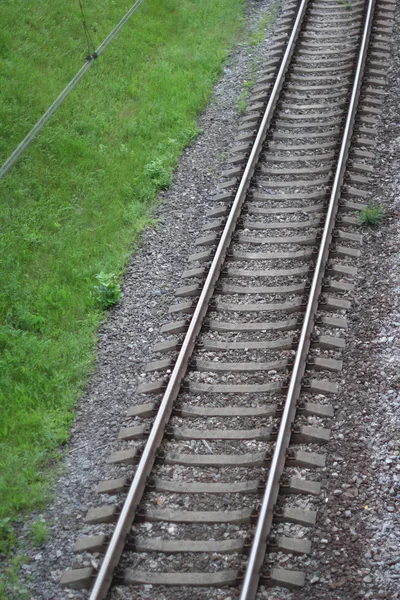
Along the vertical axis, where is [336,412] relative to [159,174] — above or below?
below

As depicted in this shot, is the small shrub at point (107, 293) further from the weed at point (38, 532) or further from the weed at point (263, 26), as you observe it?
the weed at point (263, 26)

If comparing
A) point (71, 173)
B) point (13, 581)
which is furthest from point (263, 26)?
point (13, 581)

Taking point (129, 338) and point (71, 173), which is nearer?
point (129, 338)

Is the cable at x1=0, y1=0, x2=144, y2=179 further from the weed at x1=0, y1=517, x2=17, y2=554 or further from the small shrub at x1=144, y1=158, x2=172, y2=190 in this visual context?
the weed at x1=0, y1=517, x2=17, y2=554

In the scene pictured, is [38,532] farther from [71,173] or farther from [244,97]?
[244,97]

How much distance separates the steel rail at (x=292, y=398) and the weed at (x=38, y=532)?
6.14 feet

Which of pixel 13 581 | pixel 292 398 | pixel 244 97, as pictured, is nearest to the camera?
pixel 13 581

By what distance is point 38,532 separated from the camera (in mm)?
6922

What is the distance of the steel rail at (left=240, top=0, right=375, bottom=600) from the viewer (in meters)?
6.31

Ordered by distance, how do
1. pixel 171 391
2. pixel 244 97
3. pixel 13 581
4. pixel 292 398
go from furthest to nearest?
pixel 244 97, pixel 171 391, pixel 292 398, pixel 13 581

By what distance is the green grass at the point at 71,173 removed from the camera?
8328mm

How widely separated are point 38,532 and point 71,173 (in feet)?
20.6

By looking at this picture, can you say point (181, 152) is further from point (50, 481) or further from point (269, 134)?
point (50, 481)

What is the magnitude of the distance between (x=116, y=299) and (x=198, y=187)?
271cm
